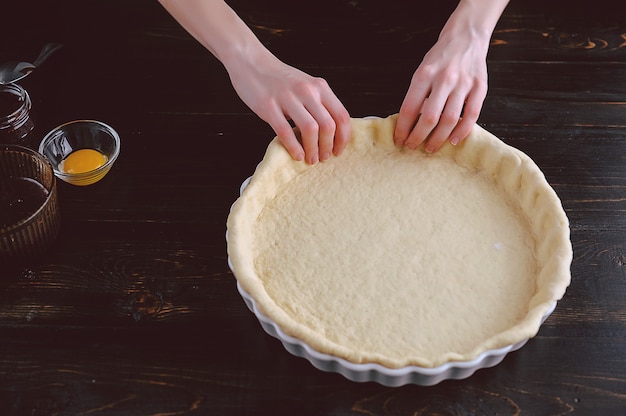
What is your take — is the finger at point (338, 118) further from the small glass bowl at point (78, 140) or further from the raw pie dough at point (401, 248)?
the small glass bowl at point (78, 140)

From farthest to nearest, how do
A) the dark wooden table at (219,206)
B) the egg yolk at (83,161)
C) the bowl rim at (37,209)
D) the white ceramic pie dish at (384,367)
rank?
the egg yolk at (83,161)
the bowl rim at (37,209)
the dark wooden table at (219,206)
the white ceramic pie dish at (384,367)

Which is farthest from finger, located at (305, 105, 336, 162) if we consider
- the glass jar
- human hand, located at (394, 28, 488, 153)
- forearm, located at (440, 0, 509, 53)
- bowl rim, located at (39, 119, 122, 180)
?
the glass jar

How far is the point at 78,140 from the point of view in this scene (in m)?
1.83

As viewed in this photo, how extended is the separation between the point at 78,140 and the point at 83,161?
0.08 metres

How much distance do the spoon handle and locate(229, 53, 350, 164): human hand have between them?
28.0 inches

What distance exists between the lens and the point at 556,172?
1.76 m

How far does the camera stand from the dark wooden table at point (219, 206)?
140cm

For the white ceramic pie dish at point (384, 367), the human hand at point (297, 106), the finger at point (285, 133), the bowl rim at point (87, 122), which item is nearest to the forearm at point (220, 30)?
the human hand at point (297, 106)

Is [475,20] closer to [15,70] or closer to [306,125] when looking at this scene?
[306,125]

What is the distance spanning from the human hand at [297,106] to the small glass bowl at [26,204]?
1.70ft

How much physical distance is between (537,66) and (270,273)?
1085 mm

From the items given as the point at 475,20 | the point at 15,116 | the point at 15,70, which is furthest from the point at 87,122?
the point at 475,20

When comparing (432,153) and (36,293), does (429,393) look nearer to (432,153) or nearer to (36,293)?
(432,153)

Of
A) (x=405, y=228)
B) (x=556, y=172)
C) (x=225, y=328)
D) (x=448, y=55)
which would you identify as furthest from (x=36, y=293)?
(x=556, y=172)
